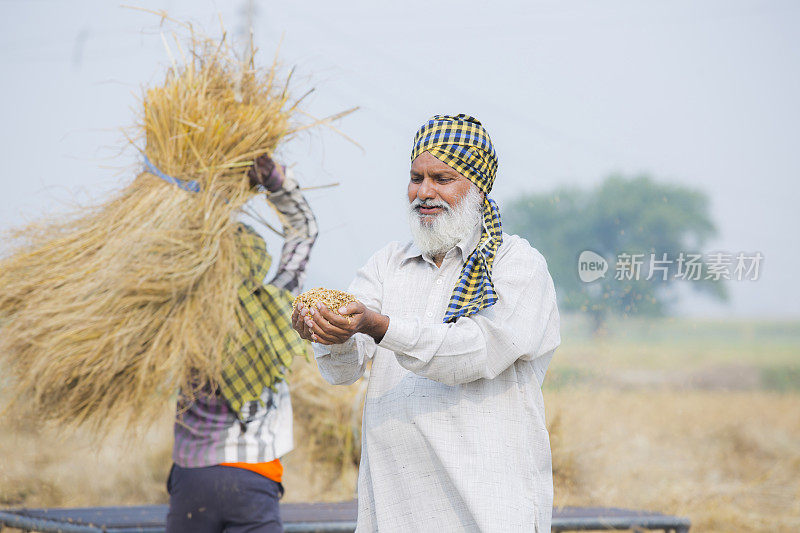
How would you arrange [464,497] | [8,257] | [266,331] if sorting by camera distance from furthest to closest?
[8,257] < [266,331] < [464,497]

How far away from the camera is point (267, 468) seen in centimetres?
247

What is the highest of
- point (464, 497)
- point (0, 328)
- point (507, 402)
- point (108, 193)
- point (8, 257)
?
point (108, 193)

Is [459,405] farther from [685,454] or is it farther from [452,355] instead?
[685,454]

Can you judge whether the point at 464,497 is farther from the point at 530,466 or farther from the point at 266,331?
the point at 266,331

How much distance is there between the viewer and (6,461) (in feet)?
15.5

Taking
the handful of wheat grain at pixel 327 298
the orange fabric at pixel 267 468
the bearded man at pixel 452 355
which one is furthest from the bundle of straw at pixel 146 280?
the handful of wheat grain at pixel 327 298

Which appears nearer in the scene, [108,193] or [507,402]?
[507,402]

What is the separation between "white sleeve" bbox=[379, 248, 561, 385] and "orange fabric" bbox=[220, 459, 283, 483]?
1.01 metres

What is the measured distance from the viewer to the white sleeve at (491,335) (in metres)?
1.61

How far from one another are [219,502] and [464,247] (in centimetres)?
116

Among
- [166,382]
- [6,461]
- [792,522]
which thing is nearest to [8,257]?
[166,382]

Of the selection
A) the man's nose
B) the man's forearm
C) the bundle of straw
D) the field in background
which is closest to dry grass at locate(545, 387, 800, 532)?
the field in background

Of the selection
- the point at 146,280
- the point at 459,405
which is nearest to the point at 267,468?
the point at 146,280

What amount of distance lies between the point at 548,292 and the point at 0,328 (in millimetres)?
1982
